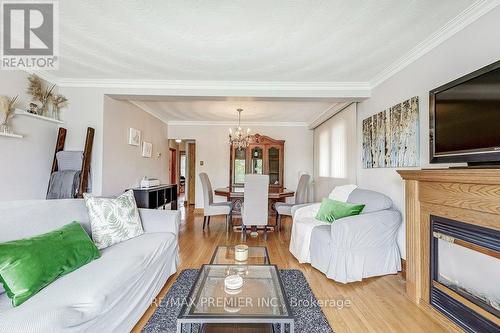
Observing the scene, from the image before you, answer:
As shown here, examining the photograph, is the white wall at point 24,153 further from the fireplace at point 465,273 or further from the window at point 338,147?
the window at point 338,147

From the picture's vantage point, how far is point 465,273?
1729mm

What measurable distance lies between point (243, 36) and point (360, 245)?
2259mm

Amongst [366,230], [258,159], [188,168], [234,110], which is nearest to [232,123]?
[258,159]

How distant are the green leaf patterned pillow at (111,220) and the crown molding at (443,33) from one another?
3126mm

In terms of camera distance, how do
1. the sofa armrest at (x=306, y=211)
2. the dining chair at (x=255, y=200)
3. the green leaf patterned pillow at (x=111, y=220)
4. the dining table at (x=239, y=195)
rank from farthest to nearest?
the dining table at (x=239, y=195)
the dining chair at (x=255, y=200)
the sofa armrest at (x=306, y=211)
the green leaf patterned pillow at (x=111, y=220)

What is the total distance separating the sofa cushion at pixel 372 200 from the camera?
271 centimetres

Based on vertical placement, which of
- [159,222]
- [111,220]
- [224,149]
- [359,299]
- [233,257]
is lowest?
[359,299]

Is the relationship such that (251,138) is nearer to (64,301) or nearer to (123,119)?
(123,119)

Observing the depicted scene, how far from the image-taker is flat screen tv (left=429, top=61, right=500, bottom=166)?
149 cm

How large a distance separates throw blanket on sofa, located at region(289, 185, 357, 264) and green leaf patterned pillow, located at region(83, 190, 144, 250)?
69.3 inches

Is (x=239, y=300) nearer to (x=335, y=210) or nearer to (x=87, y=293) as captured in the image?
(x=87, y=293)

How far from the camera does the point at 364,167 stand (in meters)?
3.54

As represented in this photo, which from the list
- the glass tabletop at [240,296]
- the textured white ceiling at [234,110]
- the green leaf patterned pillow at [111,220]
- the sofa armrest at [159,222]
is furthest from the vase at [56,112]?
the glass tabletop at [240,296]

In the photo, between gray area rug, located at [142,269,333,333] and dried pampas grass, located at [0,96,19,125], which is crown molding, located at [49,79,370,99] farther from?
gray area rug, located at [142,269,333,333]
